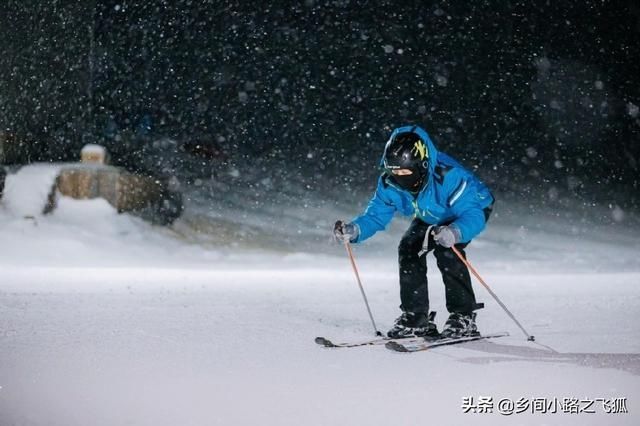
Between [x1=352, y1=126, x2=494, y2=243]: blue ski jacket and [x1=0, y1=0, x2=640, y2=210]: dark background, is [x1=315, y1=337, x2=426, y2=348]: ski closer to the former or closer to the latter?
[x1=352, y1=126, x2=494, y2=243]: blue ski jacket

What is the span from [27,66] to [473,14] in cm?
1583

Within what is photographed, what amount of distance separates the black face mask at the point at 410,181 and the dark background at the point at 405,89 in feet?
45.6

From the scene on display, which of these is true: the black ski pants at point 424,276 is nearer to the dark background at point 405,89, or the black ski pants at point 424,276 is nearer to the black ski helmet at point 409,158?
the black ski helmet at point 409,158

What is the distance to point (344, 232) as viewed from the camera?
3.93m

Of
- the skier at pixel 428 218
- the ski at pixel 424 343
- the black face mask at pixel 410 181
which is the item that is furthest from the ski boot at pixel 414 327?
the black face mask at pixel 410 181

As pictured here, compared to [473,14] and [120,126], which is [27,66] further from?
[473,14]

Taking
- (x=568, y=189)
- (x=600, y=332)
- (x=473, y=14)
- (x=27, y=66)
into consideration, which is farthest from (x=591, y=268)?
(x=473, y=14)

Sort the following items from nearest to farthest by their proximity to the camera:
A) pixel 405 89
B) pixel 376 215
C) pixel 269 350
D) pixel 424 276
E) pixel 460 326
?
pixel 269 350 < pixel 460 326 < pixel 424 276 < pixel 376 215 < pixel 405 89

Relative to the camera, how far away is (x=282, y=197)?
18109mm

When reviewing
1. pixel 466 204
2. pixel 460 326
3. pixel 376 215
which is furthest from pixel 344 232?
pixel 460 326

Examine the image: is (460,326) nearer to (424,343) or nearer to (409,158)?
(424,343)

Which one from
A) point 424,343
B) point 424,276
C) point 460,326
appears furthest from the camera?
point 424,276

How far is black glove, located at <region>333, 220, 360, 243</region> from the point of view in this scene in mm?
3924

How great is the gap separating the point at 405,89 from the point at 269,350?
19216 mm
